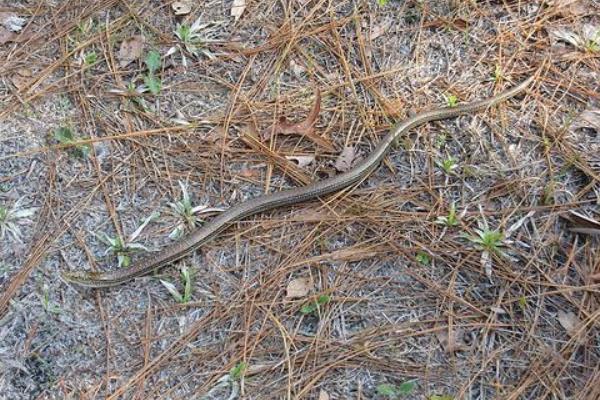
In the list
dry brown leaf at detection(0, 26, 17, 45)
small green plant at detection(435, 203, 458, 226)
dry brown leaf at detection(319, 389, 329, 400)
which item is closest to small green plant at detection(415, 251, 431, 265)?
small green plant at detection(435, 203, 458, 226)

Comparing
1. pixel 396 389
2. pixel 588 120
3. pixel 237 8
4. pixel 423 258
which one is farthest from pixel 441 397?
pixel 237 8

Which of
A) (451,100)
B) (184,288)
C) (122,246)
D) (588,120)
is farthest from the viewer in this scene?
(451,100)

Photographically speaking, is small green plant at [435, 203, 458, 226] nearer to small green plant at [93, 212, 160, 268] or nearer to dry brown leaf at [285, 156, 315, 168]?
dry brown leaf at [285, 156, 315, 168]

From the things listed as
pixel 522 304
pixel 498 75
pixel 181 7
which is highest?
pixel 181 7

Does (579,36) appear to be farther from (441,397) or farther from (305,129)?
(441,397)

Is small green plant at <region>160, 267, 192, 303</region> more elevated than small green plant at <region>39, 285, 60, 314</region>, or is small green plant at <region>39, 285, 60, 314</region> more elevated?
small green plant at <region>39, 285, 60, 314</region>

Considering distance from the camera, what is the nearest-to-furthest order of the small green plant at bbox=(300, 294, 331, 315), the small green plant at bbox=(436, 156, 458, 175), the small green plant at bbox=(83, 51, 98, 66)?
the small green plant at bbox=(300, 294, 331, 315) → the small green plant at bbox=(436, 156, 458, 175) → the small green plant at bbox=(83, 51, 98, 66)

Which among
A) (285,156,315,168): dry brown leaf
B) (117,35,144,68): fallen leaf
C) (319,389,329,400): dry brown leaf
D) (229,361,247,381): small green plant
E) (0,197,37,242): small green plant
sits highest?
(117,35,144,68): fallen leaf
